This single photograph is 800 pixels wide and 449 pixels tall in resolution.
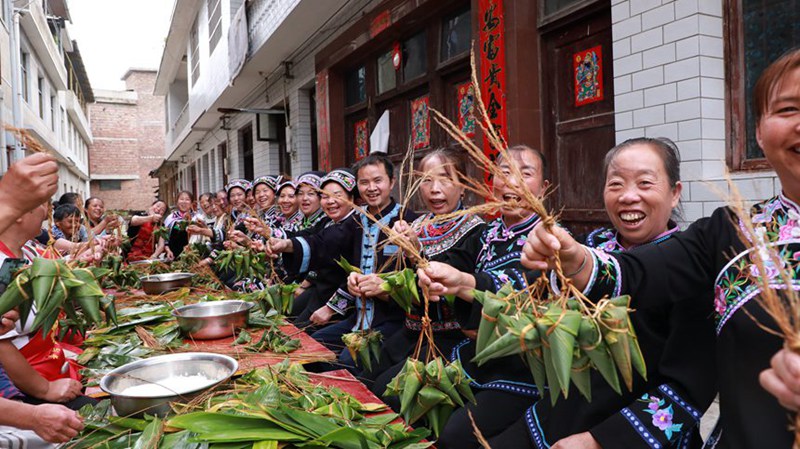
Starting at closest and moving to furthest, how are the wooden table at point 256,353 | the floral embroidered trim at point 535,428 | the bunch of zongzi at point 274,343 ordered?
the floral embroidered trim at point 535,428 → the wooden table at point 256,353 → the bunch of zongzi at point 274,343

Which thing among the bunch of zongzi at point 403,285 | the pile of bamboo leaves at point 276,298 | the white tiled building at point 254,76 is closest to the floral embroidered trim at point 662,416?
the bunch of zongzi at point 403,285

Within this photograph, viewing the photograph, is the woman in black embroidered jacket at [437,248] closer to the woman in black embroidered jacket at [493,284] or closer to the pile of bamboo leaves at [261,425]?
the woman in black embroidered jacket at [493,284]

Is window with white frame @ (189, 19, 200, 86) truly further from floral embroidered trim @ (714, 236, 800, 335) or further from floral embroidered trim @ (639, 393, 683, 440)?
floral embroidered trim @ (714, 236, 800, 335)

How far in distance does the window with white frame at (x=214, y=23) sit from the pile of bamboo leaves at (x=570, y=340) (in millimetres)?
11501

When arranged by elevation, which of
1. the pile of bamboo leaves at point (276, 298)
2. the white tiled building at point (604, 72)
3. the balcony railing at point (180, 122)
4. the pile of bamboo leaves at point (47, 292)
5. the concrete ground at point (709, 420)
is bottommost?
the concrete ground at point (709, 420)

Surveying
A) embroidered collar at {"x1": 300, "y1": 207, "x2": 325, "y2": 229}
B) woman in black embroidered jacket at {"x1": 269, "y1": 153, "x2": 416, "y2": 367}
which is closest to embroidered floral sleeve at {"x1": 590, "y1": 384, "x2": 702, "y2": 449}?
woman in black embroidered jacket at {"x1": 269, "y1": 153, "x2": 416, "y2": 367}

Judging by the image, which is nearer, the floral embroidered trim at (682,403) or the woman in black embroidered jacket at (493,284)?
the floral embroidered trim at (682,403)

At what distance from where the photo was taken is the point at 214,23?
38.3 ft

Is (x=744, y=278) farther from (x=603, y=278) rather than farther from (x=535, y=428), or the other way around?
A: (x=535, y=428)

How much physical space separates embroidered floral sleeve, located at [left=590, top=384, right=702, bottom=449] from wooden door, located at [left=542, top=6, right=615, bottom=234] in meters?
1.98

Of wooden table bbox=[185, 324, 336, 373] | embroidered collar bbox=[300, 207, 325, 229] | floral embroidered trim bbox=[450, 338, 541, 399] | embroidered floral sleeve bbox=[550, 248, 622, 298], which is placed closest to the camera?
embroidered floral sleeve bbox=[550, 248, 622, 298]

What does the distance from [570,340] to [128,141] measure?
38186 millimetres

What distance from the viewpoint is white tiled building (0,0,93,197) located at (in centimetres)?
1052

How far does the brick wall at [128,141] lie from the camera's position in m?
33.4
